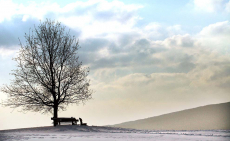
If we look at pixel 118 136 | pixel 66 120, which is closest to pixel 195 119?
pixel 66 120

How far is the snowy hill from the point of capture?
2872 centimetres

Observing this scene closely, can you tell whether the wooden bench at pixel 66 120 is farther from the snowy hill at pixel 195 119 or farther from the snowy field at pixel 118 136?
the snowy hill at pixel 195 119

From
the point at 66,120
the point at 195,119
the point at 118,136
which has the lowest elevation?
the point at 118,136

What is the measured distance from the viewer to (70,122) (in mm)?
23453

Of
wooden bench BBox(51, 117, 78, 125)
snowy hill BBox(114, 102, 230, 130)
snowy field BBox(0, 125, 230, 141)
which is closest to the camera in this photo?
snowy field BBox(0, 125, 230, 141)

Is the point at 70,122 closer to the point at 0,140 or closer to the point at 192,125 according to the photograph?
the point at 0,140

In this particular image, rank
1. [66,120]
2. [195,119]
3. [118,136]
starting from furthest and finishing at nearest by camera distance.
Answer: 1. [195,119]
2. [66,120]
3. [118,136]

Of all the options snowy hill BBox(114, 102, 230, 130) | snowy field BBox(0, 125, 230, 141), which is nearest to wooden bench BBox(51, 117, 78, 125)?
snowy field BBox(0, 125, 230, 141)

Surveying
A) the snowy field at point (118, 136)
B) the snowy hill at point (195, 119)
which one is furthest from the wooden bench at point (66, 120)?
the snowy hill at point (195, 119)

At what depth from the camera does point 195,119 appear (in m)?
31.5

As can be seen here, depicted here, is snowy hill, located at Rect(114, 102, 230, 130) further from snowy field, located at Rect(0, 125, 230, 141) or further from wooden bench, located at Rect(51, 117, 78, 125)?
snowy field, located at Rect(0, 125, 230, 141)

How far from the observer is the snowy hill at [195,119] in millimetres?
28719

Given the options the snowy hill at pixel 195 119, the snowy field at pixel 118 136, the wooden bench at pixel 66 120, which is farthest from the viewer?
the snowy hill at pixel 195 119

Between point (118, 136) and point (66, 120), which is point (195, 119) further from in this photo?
point (118, 136)
